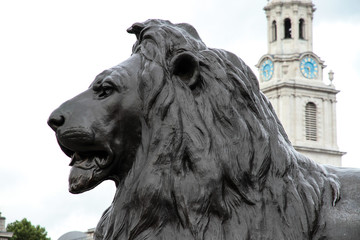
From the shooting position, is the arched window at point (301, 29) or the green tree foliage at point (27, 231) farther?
the arched window at point (301, 29)

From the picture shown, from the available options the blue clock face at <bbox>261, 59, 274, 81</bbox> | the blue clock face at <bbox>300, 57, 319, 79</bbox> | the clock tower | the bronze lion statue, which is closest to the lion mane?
the bronze lion statue

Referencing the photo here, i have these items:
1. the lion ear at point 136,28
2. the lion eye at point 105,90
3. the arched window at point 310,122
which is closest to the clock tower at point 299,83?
the arched window at point 310,122

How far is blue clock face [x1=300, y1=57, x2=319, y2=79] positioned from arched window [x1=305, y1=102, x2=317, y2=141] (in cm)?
268

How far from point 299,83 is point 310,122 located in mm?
3748

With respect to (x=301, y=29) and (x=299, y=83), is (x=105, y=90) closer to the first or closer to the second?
(x=299, y=83)

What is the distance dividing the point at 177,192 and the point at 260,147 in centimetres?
51

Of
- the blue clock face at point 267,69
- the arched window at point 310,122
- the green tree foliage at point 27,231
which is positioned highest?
the blue clock face at point 267,69

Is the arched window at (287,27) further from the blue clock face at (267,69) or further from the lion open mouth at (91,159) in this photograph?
the lion open mouth at (91,159)

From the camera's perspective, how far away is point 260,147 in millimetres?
4859

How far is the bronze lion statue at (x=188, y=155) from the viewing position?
4.70 m

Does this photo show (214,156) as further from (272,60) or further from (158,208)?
(272,60)

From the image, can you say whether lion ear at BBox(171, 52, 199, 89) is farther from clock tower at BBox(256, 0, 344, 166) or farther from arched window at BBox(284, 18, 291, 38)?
arched window at BBox(284, 18, 291, 38)

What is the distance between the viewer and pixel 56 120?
4855mm

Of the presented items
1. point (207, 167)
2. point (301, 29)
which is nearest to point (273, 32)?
point (301, 29)
